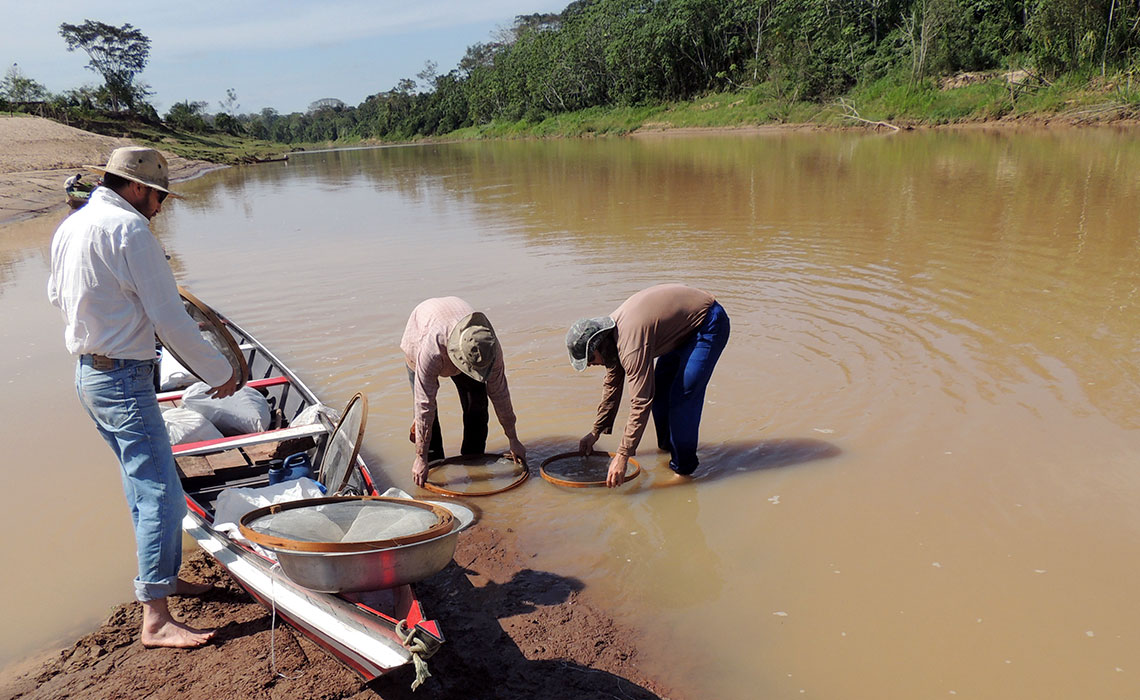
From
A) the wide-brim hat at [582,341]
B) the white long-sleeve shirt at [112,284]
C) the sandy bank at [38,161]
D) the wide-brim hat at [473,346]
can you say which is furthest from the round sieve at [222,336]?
the sandy bank at [38,161]

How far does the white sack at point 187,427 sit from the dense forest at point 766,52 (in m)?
33.2

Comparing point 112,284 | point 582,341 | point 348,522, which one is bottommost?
point 348,522

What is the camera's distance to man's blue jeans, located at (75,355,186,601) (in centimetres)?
323

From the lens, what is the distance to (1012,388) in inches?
243

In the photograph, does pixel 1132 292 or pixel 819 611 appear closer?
pixel 819 611

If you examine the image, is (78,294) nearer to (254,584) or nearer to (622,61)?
(254,584)

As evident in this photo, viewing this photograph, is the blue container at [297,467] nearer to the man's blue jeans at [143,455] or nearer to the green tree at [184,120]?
the man's blue jeans at [143,455]

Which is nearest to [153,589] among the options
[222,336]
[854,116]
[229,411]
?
[222,336]

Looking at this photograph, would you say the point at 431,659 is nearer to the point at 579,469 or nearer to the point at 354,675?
the point at 354,675

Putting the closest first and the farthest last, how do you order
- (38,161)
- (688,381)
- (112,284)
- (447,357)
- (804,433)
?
1. (112,284)
2. (447,357)
3. (688,381)
4. (804,433)
5. (38,161)

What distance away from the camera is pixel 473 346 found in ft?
13.6

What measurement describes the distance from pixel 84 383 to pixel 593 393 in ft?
14.5

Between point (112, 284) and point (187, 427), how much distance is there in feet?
7.36

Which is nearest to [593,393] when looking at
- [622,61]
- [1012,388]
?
[1012,388]
